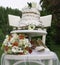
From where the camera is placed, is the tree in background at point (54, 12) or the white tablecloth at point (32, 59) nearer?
the white tablecloth at point (32, 59)

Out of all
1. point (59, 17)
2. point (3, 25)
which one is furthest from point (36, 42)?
point (3, 25)

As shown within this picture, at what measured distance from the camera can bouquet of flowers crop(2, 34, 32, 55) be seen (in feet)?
15.0

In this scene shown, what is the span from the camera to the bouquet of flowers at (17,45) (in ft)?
15.0

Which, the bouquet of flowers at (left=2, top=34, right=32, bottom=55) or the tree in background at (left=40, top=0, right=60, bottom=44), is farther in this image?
the tree in background at (left=40, top=0, right=60, bottom=44)

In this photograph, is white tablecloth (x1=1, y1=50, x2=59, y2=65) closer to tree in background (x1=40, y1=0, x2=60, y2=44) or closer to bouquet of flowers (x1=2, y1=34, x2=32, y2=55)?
bouquet of flowers (x1=2, y1=34, x2=32, y2=55)

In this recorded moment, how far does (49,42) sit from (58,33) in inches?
105

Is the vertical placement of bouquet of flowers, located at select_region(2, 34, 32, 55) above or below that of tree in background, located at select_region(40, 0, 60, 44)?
above

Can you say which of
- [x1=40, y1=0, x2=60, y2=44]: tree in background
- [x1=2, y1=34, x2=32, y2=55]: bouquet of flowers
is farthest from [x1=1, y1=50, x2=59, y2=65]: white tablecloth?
[x1=40, y1=0, x2=60, y2=44]: tree in background

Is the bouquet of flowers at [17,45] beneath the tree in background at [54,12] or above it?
above

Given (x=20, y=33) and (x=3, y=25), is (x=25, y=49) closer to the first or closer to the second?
(x=20, y=33)

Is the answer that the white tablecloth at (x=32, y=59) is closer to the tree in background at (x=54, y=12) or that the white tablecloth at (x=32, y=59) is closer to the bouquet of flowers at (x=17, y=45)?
the bouquet of flowers at (x=17, y=45)

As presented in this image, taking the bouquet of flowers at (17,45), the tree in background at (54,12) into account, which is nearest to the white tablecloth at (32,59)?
the bouquet of flowers at (17,45)

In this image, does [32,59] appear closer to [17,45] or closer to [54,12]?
[17,45]

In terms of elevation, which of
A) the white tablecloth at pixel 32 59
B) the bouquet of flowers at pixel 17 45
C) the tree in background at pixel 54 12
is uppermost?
the bouquet of flowers at pixel 17 45
